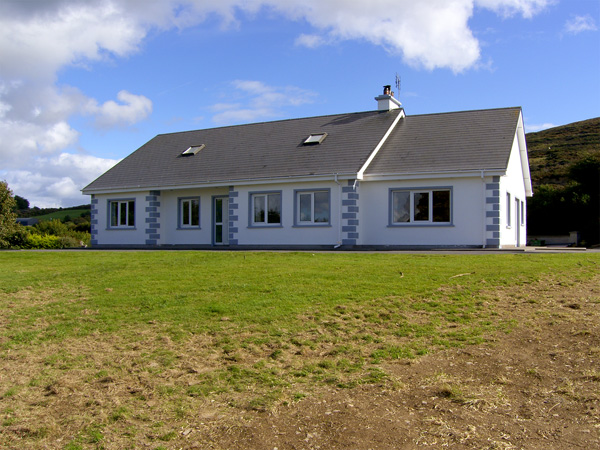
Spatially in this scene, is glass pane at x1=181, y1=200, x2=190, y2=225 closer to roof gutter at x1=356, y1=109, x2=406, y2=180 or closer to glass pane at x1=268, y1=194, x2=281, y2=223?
glass pane at x1=268, y1=194, x2=281, y2=223

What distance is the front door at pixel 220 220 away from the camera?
2391cm

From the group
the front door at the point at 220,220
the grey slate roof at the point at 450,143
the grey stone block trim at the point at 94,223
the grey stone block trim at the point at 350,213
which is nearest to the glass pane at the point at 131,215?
the grey stone block trim at the point at 94,223

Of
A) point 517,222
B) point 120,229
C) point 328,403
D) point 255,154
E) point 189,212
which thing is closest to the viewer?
point 328,403

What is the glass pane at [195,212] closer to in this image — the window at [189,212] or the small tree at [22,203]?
the window at [189,212]

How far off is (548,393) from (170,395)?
3869mm

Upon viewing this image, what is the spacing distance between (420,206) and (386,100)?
696 centimetres

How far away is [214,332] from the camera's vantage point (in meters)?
7.76

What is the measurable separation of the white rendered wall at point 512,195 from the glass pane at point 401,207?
10.5ft

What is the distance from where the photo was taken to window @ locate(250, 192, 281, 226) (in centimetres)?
2236

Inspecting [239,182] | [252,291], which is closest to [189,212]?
[239,182]

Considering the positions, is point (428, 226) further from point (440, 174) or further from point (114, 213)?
point (114, 213)

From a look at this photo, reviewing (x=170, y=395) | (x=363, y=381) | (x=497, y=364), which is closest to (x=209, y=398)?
(x=170, y=395)

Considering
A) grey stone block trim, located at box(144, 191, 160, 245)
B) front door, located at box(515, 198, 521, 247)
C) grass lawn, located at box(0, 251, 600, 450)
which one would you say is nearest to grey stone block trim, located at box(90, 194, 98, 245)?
grey stone block trim, located at box(144, 191, 160, 245)

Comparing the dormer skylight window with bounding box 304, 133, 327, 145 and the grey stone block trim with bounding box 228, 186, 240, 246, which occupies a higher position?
the dormer skylight window with bounding box 304, 133, 327, 145
